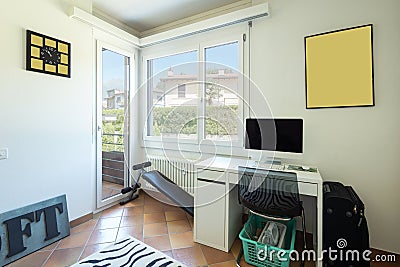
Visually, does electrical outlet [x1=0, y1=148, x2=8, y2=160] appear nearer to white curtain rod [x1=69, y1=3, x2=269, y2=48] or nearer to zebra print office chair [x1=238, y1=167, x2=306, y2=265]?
white curtain rod [x1=69, y1=3, x2=269, y2=48]

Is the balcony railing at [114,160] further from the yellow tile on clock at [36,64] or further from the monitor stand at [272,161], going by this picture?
the monitor stand at [272,161]

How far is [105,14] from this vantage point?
321 cm

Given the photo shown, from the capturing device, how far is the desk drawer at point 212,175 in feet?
7.09

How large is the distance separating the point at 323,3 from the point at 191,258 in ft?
9.60

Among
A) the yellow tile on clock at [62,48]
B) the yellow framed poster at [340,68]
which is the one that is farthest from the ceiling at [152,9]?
the yellow framed poster at [340,68]

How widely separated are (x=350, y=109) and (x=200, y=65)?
195 cm

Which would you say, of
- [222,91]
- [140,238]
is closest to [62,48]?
[222,91]

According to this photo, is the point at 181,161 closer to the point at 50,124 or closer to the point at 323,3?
the point at 50,124

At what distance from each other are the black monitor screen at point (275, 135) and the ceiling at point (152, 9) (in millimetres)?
1739

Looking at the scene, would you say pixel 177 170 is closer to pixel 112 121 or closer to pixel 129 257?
pixel 112 121

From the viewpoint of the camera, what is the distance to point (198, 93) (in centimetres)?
312

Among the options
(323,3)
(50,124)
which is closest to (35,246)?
(50,124)

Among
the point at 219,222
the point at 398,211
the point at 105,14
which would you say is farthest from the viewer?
the point at 105,14

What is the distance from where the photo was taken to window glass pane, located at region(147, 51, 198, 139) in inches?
126
